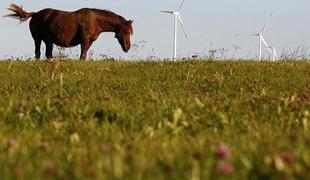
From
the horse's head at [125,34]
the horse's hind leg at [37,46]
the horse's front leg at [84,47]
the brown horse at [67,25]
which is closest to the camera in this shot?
the horse's front leg at [84,47]

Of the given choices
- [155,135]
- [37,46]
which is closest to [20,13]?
[37,46]

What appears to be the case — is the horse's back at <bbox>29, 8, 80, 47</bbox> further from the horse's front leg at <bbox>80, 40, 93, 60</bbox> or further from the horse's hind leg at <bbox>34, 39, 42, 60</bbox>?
the horse's front leg at <bbox>80, 40, 93, 60</bbox>

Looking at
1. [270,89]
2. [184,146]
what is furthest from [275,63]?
[184,146]

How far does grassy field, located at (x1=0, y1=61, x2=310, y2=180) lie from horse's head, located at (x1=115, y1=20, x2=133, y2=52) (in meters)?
14.1

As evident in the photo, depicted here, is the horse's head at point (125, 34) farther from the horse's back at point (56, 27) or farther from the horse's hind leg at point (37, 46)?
the horse's hind leg at point (37, 46)

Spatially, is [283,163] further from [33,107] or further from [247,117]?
[33,107]

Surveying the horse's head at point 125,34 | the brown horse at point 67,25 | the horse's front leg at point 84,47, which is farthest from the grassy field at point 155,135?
the horse's head at point 125,34

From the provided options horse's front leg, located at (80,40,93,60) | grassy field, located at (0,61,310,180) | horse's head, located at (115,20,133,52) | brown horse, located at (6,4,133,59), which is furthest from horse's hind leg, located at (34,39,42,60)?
grassy field, located at (0,61,310,180)

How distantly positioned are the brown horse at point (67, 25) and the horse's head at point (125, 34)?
0.30m

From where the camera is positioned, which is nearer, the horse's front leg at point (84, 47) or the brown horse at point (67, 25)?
the horse's front leg at point (84, 47)

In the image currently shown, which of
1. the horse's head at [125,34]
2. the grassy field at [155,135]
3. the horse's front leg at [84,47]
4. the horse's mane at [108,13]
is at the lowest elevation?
the grassy field at [155,135]

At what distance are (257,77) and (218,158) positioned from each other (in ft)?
33.3

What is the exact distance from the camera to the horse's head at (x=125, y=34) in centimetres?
2639

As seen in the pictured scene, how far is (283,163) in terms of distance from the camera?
3619 mm
